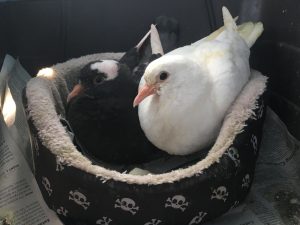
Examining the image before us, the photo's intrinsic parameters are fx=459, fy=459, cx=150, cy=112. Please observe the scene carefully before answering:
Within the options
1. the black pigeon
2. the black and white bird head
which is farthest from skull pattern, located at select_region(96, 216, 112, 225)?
the black and white bird head

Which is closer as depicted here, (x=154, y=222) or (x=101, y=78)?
(x=154, y=222)

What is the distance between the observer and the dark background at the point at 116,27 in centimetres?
126

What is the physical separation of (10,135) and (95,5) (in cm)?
50

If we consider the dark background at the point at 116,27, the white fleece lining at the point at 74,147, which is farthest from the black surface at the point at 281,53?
the white fleece lining at the point at 74,147

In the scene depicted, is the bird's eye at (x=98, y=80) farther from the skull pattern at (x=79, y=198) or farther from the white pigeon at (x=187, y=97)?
the skull pattern at (x=79, y=198)

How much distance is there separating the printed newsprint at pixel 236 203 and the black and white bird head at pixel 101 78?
181 millimetres

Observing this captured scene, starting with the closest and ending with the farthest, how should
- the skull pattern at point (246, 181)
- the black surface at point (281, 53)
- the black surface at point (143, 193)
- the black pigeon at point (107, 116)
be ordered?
the black surface at point (143, 193)
the skull pattern at point (246, 181)
the black pigeon at point (107, 116)
the black surface at point (281, 53)

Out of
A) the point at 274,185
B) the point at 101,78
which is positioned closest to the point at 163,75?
the point at 101,78

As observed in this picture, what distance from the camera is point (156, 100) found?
40.3 inches

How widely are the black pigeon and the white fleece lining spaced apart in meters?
0.08

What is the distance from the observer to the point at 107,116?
1067 millimetres

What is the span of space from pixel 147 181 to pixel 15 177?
34cm

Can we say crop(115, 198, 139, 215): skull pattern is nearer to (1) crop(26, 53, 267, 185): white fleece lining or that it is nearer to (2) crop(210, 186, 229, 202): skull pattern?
(1) crop(26, 53, 267, 185): white fleece lining

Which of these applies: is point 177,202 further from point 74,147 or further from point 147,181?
point 74,147
